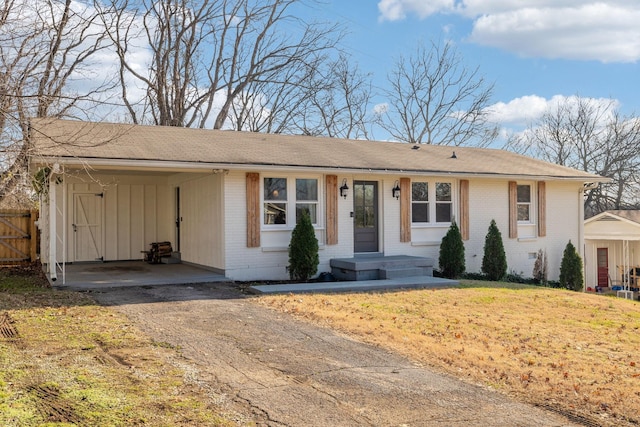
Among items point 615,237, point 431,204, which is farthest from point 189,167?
point 615,237

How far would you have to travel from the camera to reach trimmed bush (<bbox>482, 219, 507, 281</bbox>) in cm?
1620

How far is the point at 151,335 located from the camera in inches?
290

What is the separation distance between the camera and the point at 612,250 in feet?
79.8

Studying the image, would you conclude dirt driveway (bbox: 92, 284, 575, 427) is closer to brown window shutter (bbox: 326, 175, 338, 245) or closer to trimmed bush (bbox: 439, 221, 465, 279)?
brown window shutter (bbox: 326, 175, 338, 245)

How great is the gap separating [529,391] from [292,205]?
30.2 ft

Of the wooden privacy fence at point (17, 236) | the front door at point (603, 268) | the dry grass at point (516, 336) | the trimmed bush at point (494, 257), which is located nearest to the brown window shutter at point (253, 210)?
the dry grass at point (516, 336)

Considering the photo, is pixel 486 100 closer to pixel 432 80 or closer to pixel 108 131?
pixel 432 80

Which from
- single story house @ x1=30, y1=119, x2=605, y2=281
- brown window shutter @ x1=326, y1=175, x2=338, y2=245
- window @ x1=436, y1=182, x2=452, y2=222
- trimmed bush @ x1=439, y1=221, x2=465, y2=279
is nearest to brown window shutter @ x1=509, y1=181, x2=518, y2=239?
single story house @ x1=30, y1=119, x2=605, y2=281

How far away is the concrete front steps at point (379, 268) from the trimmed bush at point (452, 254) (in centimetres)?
94

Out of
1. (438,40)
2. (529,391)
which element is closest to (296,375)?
(529,391)

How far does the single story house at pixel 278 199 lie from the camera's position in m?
13.4

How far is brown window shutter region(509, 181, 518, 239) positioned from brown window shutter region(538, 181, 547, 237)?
97cm

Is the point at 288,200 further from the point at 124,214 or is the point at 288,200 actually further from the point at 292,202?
the point at 124,214

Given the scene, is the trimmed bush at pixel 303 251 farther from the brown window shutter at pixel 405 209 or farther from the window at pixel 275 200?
the brown window shutter at pixel 405 209
